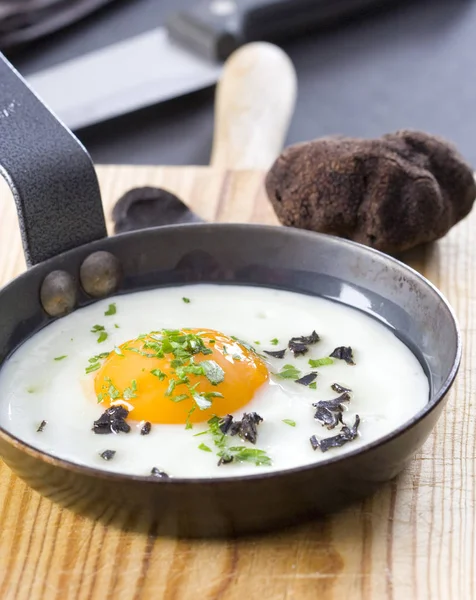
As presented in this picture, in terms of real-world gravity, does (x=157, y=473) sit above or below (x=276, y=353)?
above

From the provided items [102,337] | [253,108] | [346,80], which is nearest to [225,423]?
[102,337]

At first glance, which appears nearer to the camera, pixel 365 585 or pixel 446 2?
pixel 365 585

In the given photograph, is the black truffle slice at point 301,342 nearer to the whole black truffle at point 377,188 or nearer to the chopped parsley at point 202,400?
the chopped parsley at point 202,400

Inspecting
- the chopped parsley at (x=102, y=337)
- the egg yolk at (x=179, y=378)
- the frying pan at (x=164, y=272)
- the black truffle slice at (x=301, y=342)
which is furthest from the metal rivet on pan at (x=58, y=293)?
the black truffle slice at (x=301, y=342)

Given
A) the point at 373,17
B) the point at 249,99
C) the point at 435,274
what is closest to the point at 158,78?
the point at 249,99

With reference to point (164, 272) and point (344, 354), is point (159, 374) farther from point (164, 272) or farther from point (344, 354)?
point (164, 272)

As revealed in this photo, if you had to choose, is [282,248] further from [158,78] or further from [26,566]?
[158,78]
